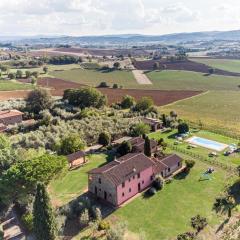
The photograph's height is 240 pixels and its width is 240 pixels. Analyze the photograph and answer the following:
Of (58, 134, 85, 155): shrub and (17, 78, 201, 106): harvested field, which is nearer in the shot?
(58, 134, 85, 155): shrub

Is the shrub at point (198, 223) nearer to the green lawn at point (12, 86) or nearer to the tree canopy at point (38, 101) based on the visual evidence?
the tree canopy at point (38, 101)

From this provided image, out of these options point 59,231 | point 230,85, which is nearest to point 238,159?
point 59,231

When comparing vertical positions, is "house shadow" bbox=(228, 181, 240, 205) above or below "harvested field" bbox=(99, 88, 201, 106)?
above

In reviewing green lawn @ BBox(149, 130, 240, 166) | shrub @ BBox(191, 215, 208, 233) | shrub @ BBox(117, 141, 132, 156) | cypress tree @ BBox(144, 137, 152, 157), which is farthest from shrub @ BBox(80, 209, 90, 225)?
green lawn @ BBox(149, 130, 240, 166)

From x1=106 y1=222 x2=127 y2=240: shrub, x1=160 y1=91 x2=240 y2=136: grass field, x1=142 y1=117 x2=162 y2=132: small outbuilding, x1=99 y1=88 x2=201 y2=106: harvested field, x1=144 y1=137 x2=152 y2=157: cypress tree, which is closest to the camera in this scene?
x1=106 y1=222 x2=127 y2=240: shrub

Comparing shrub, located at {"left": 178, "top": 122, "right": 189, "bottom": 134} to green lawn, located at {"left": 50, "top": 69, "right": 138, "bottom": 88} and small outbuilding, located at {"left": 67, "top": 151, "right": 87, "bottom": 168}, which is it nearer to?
small outbuilding, located at {"left": 67, "top": 151, "right": 87, "bottom": 168}

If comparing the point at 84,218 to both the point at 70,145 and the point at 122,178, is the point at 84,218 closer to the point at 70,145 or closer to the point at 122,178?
the point at 122,178

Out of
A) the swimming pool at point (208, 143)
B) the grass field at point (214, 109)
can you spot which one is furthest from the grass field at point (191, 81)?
the swimming pool at point (208, 143)
